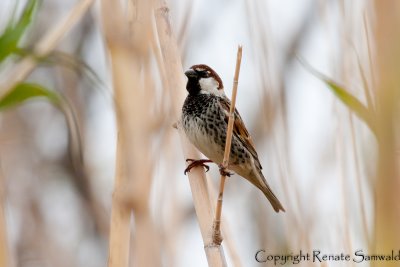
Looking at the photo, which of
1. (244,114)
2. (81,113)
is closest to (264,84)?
(244,114)

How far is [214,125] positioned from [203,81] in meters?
0.19

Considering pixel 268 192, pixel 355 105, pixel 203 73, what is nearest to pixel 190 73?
pixel 203 73

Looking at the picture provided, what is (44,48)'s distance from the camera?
162cm

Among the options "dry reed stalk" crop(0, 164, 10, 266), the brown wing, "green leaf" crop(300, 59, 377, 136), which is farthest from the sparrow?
"green leaf" crop(300, 59, 377, 136)

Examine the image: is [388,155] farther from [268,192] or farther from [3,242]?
[268,192]

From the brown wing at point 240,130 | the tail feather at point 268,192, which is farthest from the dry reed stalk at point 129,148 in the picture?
the brown wing at point 240,130

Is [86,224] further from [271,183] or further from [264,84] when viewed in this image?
[264,84]

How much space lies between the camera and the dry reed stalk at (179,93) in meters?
1.57

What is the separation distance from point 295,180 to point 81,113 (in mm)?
1112

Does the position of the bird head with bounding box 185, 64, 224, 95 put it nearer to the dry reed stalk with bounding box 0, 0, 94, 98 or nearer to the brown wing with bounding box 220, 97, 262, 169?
the brown wing with bounding box 220, 97, 262, 169

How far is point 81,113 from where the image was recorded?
2.70m

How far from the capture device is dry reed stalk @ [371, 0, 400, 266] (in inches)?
39.4

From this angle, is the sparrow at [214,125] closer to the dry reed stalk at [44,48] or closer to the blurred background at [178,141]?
the blurred background at [178,141]

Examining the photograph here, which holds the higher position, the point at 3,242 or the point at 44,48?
the point at 44,48
